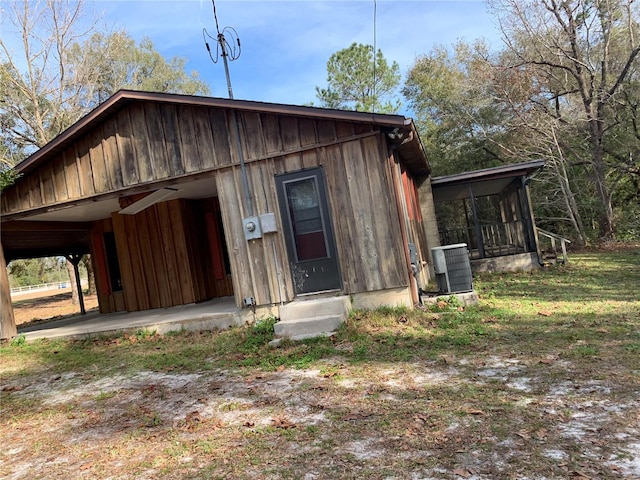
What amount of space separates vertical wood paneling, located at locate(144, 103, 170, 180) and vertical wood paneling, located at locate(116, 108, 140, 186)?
389 millimetres

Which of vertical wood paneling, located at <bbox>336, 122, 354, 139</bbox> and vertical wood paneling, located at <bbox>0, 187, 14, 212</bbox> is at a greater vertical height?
vertical wood paneling, located at <bbox>0, 187, 14, 212</bbox>

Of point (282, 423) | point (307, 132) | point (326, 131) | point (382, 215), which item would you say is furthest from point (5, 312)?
point (282, 423)

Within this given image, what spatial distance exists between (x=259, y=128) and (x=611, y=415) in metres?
5.94

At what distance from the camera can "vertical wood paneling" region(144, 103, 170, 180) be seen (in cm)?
759

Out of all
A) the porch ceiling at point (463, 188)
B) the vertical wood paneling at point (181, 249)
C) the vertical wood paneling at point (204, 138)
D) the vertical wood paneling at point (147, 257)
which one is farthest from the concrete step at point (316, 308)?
the porch ceiling at point (463, 188)

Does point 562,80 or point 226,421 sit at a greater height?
point 562,80

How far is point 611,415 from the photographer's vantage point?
2.91 metres

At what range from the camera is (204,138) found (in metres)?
7.36

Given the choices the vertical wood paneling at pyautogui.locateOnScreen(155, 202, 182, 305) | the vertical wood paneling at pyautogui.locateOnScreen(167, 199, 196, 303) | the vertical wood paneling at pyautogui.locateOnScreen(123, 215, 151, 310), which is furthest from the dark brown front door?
the vertical wood paneling at pyautogui.locateOnScreen(123, 215, 151, 310)

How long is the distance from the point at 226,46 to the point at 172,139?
1951 millimetres

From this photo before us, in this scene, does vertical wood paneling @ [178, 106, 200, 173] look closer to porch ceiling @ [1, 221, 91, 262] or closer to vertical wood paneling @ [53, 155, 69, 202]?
vertical wood paneling @ [53, 155, 69, 202]

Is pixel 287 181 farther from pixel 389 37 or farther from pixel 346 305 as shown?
pixel 389 37

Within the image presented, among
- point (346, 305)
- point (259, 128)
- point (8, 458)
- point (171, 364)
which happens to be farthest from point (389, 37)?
point (8, 458)

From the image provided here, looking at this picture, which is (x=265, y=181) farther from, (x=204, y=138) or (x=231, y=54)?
(x=231, y=54)
